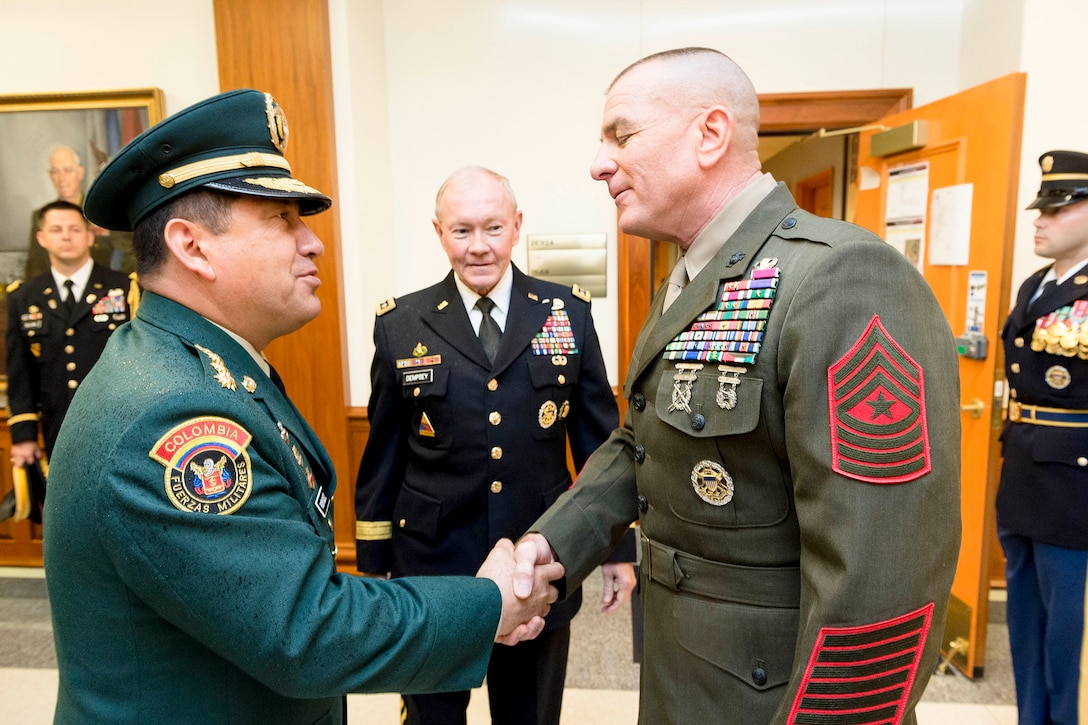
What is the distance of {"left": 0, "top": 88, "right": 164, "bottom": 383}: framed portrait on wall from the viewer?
Answer: 11.7 ft

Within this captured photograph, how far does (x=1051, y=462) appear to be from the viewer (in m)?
2.27

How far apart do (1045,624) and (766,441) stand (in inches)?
81.0

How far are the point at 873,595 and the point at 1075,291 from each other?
192cm

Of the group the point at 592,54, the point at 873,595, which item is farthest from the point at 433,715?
the point at 592,54

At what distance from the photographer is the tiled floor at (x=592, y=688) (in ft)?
8.40

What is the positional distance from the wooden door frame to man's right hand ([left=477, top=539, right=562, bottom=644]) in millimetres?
2291

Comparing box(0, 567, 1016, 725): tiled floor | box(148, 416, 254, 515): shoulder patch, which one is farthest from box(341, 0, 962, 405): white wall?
box(148, 416, 254, 515): shoulder patch

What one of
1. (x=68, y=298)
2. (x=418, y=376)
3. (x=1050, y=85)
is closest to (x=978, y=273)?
(x=1050, y=85)

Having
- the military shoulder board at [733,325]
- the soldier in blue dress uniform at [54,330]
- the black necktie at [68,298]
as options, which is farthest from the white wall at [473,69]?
the military shoulder board at [733,325]

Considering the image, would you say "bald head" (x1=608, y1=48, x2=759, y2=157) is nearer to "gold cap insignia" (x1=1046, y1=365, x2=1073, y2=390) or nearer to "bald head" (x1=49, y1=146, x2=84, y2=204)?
"gold cap insignia" (x1=1046, y1=365, x2=1073, y2=390)

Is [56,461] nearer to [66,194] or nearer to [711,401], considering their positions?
[711,401]

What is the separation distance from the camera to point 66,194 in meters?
3.73

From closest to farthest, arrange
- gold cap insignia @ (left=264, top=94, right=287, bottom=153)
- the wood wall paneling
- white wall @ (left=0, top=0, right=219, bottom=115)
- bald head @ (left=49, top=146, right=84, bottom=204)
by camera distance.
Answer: gold cap insignia @ (left=264, top=94, right=287, bottom=153), the wood wall paneling, white wall @ (left=0, top=0, right=219, bottom=115), bald head @ (left=49, top=146, right=84, bottom=204)

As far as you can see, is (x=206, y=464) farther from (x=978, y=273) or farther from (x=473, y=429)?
(x=978, y=273)
